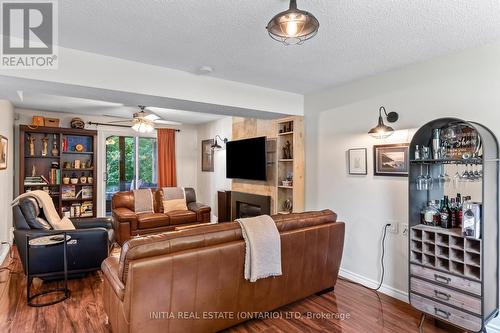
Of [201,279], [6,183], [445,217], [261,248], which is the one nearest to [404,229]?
[445,217]

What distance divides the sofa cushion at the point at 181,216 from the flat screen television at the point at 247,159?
1.09 meters

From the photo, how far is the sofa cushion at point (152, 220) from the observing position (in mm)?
5006

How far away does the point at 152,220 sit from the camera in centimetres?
509

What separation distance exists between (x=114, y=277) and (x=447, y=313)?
261 cm

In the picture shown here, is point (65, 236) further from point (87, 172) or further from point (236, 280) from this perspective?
point (87, 172)

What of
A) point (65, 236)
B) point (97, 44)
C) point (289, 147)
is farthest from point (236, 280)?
point (289, 147)

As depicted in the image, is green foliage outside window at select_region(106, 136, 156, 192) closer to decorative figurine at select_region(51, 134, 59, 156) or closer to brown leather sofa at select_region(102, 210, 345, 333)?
decorative figurine at select_region(51, 134, 59, 156)

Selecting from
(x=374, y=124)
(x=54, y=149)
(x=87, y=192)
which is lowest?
(x=87, y=192)

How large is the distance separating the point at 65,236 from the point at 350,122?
11.4 feet

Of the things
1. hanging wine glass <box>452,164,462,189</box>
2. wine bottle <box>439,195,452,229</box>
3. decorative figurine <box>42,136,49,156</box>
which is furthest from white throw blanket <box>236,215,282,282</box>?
decorative figurine <box>42,136,49,156</box>

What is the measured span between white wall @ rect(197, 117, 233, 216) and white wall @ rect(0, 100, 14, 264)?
11.9ft

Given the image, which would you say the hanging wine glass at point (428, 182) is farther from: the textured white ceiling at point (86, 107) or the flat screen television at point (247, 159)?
the textured white ceiling at point (86, 107)

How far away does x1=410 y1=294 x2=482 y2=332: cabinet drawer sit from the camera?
214 cm

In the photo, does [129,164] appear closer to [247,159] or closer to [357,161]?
[247,159]
